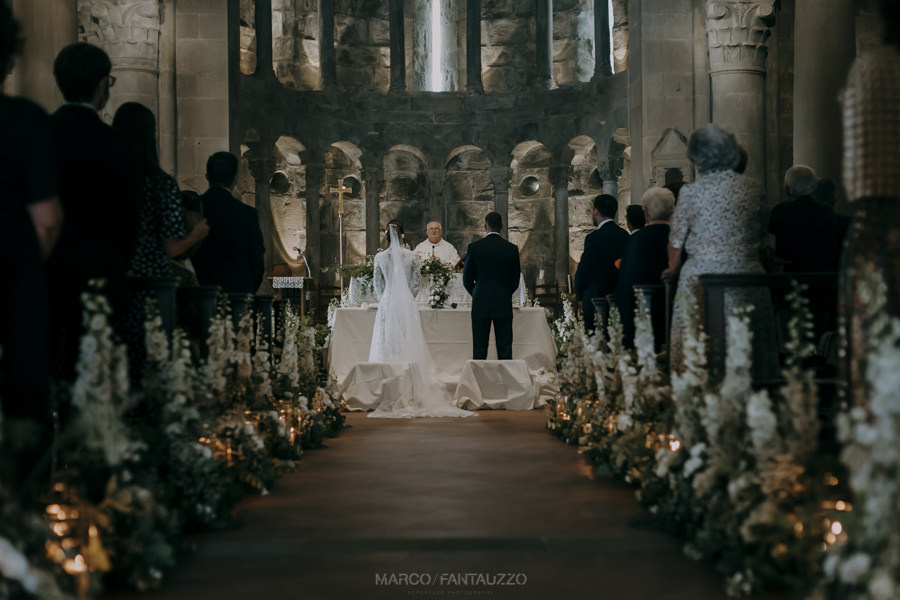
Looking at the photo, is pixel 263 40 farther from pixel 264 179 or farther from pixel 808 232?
pixel 808 232

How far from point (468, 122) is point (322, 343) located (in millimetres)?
9962

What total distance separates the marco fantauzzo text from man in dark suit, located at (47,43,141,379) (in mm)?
1565

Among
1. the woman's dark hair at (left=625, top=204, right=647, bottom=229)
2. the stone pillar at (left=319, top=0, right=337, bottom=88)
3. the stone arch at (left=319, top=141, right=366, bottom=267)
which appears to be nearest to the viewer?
the woman's dark hair at (left=625, top=204, right=647, bottom=229)

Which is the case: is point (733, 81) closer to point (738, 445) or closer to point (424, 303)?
point (424, 303)

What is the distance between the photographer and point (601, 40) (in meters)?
20.0

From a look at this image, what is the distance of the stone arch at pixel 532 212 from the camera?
22.5m

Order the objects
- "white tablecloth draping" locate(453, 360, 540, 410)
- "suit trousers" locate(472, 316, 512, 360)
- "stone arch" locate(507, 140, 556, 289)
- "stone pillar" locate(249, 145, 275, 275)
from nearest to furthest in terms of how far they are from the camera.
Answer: "white tablecloth draping" locate(453, 360, 540, 410) → "suit trousers" locate(472, 316, 512, 360) → "stone pillar" locate(249, 145, 275, 275) → "stone arch" locate(507, 140, 556, 289)

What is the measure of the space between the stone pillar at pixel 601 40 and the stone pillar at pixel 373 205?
484 cm

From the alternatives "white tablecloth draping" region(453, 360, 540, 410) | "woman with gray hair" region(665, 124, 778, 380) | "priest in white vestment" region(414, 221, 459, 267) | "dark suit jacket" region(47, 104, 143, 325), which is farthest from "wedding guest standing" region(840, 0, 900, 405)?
"priest in white vestment" region(414, 221, 459, 267)

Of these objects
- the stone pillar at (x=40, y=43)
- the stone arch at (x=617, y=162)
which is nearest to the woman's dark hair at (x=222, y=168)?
the stone pillar at (x=40, y=43)

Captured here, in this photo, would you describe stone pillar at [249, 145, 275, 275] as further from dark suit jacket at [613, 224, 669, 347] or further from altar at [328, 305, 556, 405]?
dark suit jacket at [613, 224, 669, 347]

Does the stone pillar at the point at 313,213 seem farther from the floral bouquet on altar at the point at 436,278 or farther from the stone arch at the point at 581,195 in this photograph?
the floral bouquet on altar at the point at 436,278

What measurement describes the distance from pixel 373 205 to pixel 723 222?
1617cm

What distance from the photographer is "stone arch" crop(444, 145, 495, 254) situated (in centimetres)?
2309
